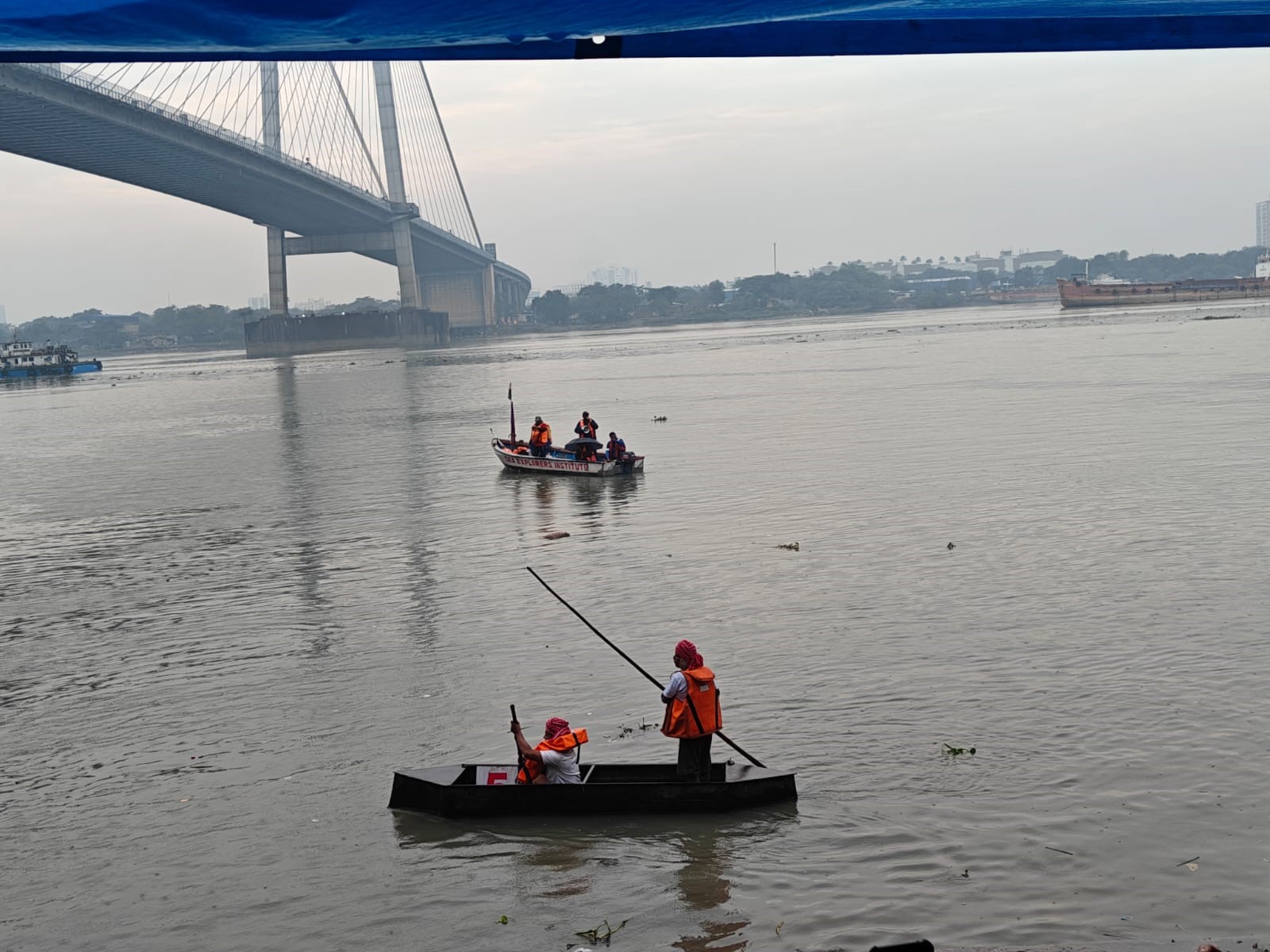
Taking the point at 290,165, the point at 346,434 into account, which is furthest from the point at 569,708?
the point at 290,165

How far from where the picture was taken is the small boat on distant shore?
28.7m

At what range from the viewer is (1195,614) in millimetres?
14117

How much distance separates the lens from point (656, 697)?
1237 cm

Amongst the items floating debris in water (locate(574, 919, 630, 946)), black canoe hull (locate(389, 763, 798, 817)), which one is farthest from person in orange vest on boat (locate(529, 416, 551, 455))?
floating debris in water (locate(574, 919, 630, 946))

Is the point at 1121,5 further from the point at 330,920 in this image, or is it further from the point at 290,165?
the point at 290,165

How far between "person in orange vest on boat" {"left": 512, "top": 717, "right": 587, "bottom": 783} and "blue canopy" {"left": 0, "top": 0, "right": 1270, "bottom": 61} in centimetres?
640

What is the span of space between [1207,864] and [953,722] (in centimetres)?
310

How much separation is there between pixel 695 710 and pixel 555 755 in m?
1.11

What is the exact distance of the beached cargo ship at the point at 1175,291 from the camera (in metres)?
138

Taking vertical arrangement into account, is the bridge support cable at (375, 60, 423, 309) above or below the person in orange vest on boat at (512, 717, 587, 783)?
above

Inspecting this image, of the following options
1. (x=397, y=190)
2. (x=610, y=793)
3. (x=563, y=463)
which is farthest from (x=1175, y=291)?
(x=610, y=793)

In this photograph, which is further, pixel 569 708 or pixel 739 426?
pixel 739 426

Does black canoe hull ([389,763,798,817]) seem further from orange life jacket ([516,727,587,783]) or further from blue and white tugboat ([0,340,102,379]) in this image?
blue and white tugboat ([0,340,102,379])

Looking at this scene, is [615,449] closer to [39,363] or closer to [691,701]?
[691,701]
